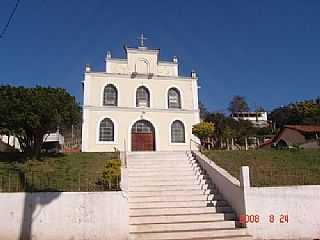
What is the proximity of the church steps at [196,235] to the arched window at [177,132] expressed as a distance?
48.4ft

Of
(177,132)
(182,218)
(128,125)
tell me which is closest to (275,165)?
(182,218)

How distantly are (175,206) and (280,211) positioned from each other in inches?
127

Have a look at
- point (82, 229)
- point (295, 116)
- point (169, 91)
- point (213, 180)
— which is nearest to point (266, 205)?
point (213, 180)

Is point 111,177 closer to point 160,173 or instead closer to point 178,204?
point 178,204

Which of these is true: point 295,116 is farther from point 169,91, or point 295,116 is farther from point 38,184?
point 38,184

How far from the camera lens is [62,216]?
358 inches

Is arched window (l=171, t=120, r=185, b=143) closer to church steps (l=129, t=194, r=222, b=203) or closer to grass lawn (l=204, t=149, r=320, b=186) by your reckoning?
grass lawn (l=204, t=149, r=320, b=186)

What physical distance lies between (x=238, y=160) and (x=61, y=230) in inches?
364

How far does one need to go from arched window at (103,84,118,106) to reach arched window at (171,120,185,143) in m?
4.51

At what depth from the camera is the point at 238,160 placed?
15.7 meters

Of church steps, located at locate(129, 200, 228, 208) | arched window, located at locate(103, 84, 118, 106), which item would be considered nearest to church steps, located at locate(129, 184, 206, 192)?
church steps, located at locate(129, 200, 228, 208)

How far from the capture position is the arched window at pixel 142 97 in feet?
80.3

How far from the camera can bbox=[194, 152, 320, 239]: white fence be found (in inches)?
379

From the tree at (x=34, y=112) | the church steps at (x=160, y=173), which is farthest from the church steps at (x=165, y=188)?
the tree at (x=34, y=112)
